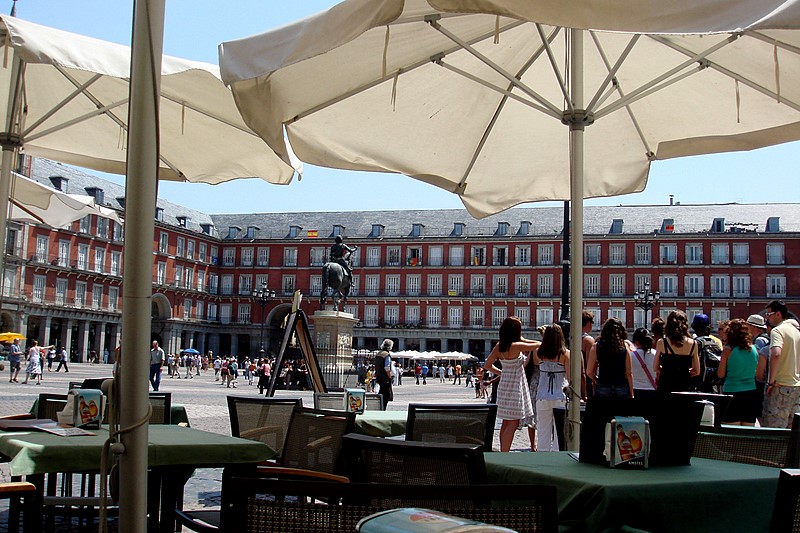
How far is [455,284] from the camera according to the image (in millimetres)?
62000

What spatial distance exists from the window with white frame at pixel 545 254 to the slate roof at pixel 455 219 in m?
0.89

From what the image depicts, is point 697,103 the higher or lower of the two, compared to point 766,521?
higher

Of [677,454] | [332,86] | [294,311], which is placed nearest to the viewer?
[677,454]

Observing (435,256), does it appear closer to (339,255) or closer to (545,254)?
(545,254)

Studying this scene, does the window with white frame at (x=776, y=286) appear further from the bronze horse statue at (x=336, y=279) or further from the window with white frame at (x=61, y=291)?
the window with white frame at (x=61, y=291)

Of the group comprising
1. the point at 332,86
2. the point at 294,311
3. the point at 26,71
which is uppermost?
the point at 26,71

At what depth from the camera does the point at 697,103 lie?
559 centimetres

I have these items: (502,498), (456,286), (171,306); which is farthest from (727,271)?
(502,498)

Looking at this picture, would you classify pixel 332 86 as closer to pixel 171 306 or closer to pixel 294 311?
pixel 294 311

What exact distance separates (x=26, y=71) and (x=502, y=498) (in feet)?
19.1

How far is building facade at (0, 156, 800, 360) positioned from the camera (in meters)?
54.1

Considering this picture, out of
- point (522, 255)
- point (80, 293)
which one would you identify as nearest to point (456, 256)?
point (522, 255)

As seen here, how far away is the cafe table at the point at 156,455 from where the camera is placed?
295 cm

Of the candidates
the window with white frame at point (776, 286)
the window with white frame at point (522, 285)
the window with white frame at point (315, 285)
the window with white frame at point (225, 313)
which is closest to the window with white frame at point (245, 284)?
the window with white frame at point (225, 313)
